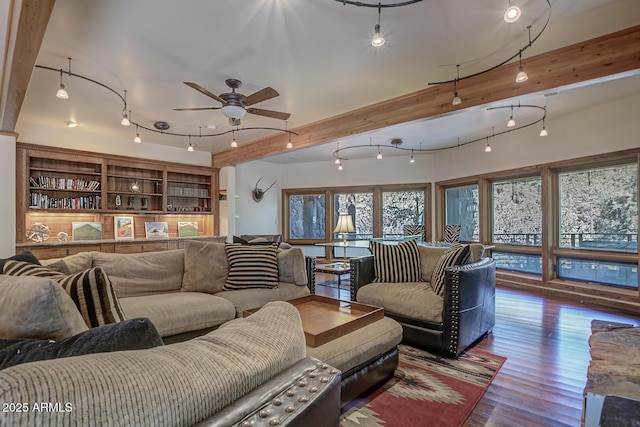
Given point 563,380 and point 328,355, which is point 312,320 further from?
point 563,380

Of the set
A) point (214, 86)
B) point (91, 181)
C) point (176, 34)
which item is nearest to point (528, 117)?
point (214, 86)

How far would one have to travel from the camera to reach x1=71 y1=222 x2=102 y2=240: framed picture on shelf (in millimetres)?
5242

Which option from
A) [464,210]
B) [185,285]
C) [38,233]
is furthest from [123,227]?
[464,210]

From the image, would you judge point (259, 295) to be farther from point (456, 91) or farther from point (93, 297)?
point (456, 91)

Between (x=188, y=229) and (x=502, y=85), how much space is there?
5928 mm

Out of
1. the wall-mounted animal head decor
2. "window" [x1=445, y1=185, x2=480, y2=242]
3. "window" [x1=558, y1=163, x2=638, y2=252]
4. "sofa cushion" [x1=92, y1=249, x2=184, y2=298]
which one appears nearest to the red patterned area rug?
"sofa cushion" [x1=92, y1=249, x2=184, y2=298]

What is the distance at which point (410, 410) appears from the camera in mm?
1913

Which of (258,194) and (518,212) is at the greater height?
(258,194)

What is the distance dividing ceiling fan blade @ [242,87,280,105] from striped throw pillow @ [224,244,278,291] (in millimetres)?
1519

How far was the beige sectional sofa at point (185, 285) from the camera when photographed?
92.2 inches

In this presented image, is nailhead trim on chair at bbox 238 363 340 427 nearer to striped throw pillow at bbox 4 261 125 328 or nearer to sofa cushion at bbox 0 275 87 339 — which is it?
sofa cushion at bbox 0 275 87 339

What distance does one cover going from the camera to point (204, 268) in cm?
303

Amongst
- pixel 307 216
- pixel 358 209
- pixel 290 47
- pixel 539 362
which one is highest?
pixel 290 47

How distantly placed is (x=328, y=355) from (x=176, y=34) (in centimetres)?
267
